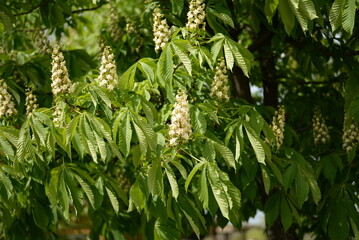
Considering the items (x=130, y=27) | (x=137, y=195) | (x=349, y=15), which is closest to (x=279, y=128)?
(x=349, y=15)

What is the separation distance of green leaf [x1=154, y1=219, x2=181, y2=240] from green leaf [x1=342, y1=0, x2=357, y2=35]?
1453 millimetres

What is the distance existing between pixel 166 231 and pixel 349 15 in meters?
1.55

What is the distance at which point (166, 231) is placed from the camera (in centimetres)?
347

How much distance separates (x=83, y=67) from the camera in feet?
15.7

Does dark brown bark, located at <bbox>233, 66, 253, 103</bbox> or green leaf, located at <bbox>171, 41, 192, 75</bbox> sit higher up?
green leaf, located at <bbox>171, 41, 192, 75</bbox>

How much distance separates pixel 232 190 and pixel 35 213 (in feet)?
5.95

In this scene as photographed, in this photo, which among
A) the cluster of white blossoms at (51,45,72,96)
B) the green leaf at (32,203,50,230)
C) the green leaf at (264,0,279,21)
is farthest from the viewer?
the green leaf at (32,203,50,230)

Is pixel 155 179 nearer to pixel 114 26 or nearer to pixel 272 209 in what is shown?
pixel 272 209

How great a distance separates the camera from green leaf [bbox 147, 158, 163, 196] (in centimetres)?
299

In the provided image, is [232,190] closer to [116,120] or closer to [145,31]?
[116,120]

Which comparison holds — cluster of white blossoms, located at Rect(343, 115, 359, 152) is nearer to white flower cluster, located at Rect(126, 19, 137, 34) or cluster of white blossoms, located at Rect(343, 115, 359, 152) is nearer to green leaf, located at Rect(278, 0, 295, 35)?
green leaf, located at Rect(278, 0, 295, 35)

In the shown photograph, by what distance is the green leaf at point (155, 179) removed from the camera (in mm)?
2994

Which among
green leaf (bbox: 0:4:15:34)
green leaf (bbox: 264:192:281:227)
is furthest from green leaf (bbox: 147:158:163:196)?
green leaf (bbox: 0:4:15:34)

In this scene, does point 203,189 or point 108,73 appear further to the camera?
point 108,73
